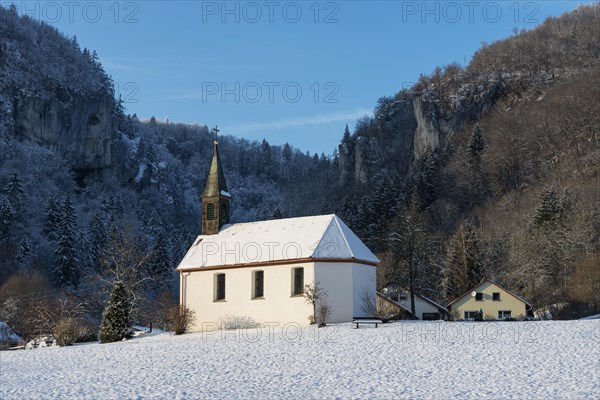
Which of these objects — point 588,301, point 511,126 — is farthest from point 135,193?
point 588,301

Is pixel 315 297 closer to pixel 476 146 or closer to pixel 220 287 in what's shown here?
pixel 220 287

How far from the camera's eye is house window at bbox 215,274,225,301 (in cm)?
3438

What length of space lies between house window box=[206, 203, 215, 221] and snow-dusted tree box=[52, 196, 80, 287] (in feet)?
114

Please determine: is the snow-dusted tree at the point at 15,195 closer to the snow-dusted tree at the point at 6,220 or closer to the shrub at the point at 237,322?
the snow-dusted tree at the point at 6,220

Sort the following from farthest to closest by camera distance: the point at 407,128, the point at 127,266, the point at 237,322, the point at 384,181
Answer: the point at 407,128 → the point at 384,181 → the point at 127,266 → the point at 237,322

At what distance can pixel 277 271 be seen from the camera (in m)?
32.4

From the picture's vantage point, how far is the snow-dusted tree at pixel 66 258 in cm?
6812

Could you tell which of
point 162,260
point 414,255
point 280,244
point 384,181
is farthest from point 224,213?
point 384,181

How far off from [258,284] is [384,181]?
1877 inches

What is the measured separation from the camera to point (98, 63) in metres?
132

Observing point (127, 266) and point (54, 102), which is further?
point (54, 102)

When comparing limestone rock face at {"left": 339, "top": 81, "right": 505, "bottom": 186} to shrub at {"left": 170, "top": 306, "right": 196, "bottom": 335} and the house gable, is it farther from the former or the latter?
shrub at {"left": 170, "top": 306, "right": 196, "bottom": 335}

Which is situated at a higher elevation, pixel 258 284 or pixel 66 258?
pixel 66 258

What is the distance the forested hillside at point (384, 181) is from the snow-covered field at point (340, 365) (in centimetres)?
1682
